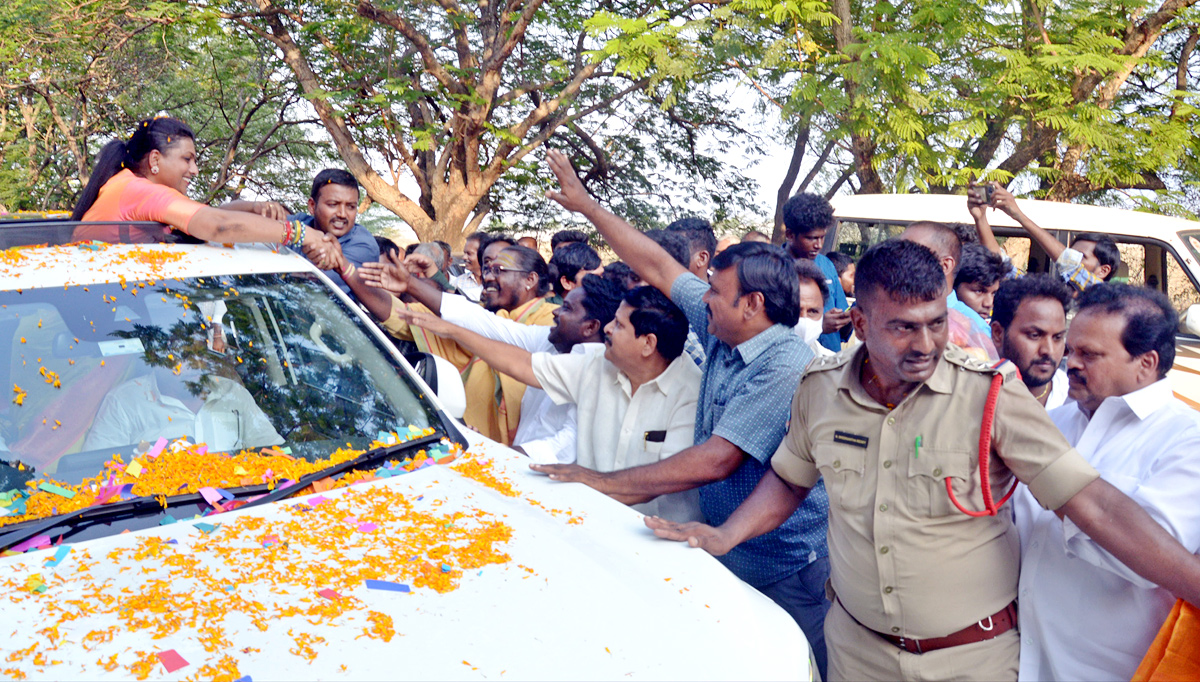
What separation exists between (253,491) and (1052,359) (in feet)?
→ 9.11

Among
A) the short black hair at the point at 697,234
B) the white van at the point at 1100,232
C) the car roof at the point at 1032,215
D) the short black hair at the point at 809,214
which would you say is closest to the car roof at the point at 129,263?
the short black hair at the point at 697,234

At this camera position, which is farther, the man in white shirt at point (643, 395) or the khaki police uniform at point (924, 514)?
the man in white shirt at point (643, 395)

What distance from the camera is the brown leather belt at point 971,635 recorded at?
2.29m

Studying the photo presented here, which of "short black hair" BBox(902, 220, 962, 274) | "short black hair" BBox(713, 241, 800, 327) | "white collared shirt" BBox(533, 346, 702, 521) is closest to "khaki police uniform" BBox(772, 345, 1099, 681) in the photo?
"short black hair" BBox(713, 241, 800, 327)

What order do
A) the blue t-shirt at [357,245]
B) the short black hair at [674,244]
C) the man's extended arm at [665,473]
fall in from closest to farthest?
the man's extended arm at [665,473] < the short black hair at [674,244] < the blue t-shirt at [357,245]

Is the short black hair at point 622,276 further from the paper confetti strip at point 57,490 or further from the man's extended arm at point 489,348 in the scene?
the paper confetti strip at point 57,490

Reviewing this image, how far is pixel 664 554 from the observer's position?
2.42 meters

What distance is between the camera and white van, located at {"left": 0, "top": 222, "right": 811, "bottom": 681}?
6.19ft

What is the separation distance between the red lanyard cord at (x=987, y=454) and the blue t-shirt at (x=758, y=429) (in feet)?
2.40

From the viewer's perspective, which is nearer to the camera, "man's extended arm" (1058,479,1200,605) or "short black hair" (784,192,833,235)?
"man's extended arm" (1058,479,1200,605)

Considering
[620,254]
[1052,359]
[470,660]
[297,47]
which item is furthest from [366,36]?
[470,660]

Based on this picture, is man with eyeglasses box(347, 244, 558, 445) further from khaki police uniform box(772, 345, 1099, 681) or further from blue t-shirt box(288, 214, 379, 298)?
khaki police uniform box(772, 345, 1099, 681)

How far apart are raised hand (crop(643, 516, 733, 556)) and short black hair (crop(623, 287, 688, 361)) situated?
0.88 meters

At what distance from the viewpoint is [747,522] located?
8.53 feet
